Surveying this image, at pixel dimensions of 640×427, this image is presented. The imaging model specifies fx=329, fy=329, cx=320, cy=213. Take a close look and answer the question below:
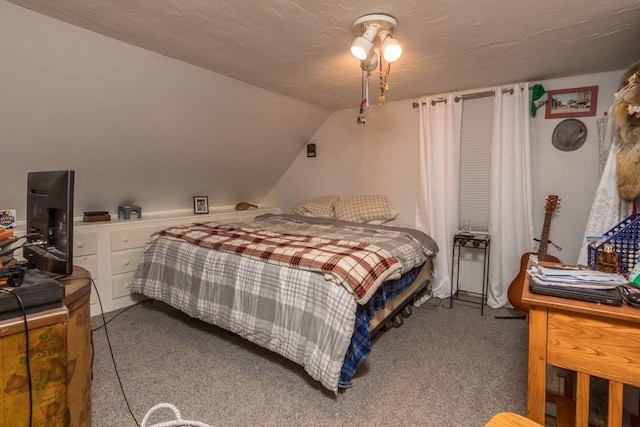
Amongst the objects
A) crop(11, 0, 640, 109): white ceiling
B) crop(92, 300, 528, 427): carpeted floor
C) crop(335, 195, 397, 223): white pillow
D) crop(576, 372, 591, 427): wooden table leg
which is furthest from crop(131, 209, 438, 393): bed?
crop(11, 0, 640, 109): white ceiling

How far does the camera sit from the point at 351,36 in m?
2.01

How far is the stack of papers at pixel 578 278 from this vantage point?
1.14 m

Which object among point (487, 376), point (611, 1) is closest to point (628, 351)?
point (487, 376)

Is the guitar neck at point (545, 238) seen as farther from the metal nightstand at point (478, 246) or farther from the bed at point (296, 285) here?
the bed at point (296, 285)

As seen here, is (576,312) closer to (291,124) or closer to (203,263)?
(203,263)

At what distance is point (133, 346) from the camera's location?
2.37 metres

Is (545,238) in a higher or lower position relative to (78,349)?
higher

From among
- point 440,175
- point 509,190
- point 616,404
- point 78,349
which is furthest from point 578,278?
point 440,175

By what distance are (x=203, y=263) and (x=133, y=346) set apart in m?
0.76

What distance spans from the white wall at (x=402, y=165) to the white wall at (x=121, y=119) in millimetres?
485

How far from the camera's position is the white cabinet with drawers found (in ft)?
9.33

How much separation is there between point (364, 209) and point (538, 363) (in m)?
2.62

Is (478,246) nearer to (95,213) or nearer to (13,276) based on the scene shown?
(13,276)

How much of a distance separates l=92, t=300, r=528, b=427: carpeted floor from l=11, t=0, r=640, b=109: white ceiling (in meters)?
2.07
